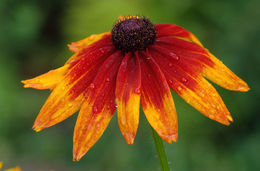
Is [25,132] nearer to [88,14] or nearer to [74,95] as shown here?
[88,14]

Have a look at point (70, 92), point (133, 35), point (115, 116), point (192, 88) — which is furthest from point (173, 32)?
point (115, 116)

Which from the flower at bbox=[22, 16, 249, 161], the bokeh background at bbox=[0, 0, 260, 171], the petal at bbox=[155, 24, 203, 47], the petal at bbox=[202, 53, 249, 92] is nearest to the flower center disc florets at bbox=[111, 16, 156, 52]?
→ the flower at bbox=[22, 16, 249, 161]

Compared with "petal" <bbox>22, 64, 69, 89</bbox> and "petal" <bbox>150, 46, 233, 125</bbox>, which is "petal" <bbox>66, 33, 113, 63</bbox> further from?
"petal" <bbox>150, 46, 233, 125</bbox>

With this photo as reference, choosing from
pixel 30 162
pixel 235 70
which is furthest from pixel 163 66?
pixel 30 162

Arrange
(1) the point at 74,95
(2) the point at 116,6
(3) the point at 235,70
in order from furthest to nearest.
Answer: (2) the point at 116,6 → (3) the point at 235,70 → (1) the point at 74,95

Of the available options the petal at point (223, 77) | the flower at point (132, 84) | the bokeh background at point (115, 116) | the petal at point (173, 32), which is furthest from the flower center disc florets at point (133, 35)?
the bokeh background at point (115, 116)

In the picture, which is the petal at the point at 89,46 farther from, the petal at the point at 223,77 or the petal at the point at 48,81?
the petal at the point at 223,77
